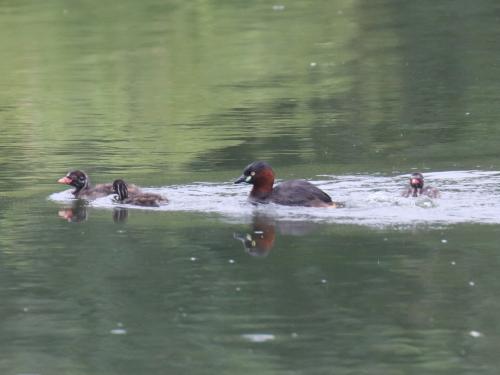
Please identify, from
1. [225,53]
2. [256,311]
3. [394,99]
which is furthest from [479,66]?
[256,311]

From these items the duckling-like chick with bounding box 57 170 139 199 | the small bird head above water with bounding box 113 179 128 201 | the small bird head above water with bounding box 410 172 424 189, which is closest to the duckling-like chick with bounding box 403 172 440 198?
the small bird head above water with bounding box 410 172 424 189

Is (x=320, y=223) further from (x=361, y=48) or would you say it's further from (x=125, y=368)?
(x=361, y=48)

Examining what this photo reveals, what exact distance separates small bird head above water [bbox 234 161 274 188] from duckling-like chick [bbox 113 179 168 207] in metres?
0.88

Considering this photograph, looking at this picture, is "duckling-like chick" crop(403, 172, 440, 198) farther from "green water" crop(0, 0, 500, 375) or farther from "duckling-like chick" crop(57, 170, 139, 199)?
"duckling-like chick" crop(57, 170, 139, 199)

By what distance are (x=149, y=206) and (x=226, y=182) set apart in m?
1.47

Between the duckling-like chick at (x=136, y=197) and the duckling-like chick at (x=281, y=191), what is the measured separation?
887 mm

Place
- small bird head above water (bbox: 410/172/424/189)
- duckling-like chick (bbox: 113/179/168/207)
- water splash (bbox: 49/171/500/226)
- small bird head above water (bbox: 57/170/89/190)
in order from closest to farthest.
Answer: water splash (bbox: 49/171/500/226) → small bird head above water (bbox: 410/172/424/189) → duckling-like chick (bbox: 113/179/168/207) → small bird head above water (bbox: 57/170/89/190)

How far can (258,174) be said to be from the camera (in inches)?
586

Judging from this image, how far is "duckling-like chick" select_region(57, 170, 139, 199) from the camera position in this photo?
1539cm

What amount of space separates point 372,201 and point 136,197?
93.4 inches

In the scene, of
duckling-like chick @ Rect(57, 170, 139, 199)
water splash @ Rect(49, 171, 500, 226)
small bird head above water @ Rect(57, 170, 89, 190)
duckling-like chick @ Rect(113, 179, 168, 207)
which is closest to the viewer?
water splash @ Rect(49, 171, 500, 226)

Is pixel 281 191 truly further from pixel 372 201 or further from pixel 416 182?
pixel 416 182

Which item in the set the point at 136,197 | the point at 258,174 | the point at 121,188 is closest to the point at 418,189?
the point at 258,174

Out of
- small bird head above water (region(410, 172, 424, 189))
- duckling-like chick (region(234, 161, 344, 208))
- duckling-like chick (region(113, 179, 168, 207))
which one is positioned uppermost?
small bird head above water (region(410, 172, 424, 189))
